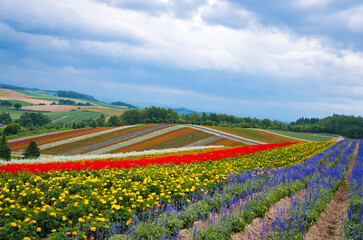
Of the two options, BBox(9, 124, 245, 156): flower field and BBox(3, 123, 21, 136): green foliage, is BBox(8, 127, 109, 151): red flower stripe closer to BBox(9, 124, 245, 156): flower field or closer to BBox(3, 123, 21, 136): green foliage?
BBox(9, 124, 245, 156): flower field

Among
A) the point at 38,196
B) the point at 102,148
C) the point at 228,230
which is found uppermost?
the point at 228,230

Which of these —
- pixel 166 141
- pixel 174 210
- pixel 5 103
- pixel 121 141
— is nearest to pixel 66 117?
pixel 5 103

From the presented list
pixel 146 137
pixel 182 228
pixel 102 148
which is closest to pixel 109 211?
pixel 182 228

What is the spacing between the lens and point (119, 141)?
4431 centimetres

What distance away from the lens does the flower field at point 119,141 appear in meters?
39.3

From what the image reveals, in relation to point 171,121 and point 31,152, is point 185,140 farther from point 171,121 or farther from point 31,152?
point 171,121

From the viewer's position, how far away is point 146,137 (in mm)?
47094

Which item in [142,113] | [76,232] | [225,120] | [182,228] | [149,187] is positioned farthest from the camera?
[225,120]

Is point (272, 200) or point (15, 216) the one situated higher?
point (272, 200)

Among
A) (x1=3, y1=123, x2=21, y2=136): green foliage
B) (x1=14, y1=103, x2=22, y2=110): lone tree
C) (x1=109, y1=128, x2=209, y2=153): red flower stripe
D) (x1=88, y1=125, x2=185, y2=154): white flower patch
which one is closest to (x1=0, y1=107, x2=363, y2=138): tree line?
(x1=3, y1=123, x2=21, y2=136): green foliage

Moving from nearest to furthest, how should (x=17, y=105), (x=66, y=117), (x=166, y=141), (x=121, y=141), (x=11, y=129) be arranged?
(x=166, y=141)
(x=121, y=141)
(x=11, y=129)
(x=66, y=117)
(x=17, y=105)

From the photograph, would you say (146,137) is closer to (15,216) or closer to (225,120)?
(15,216)

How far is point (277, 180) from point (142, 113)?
95044 millimetres

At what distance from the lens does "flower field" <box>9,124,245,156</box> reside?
39.3 meters
